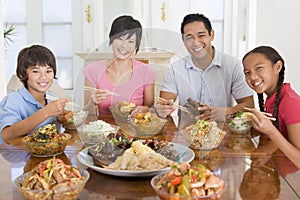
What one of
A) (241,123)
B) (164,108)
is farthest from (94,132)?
(241,123)

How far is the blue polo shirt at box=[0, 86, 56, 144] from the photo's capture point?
1679mm

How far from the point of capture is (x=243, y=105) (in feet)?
6.48

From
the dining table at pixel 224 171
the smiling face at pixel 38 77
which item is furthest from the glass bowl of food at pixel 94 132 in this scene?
the smiling face at pixel 38 77

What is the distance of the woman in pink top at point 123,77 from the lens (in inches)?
60.7

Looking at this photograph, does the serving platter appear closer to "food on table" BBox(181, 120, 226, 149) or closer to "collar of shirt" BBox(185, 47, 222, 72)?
"food on table" BBox(181, 120, 226, 149)

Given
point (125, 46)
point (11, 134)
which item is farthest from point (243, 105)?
point (11, 134)

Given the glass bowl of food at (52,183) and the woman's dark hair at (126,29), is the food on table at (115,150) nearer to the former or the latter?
the glass bowl of food at (52,183)

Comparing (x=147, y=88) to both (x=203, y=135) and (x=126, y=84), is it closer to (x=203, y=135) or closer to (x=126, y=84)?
(x=126, y=84)

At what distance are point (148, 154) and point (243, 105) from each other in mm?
1015

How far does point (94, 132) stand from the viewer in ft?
4.55

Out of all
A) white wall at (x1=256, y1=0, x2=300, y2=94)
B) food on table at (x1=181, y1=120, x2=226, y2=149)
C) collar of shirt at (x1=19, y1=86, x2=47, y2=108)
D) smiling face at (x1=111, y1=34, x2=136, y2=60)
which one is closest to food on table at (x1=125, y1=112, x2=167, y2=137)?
food on table at (x1=181, y1=120, x2=226, y2=149)

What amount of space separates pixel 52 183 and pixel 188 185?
0.33m

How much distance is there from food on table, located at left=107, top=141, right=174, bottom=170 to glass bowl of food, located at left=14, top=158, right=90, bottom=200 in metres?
0.14

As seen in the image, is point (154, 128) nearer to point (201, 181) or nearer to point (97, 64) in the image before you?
point (97, 64)
